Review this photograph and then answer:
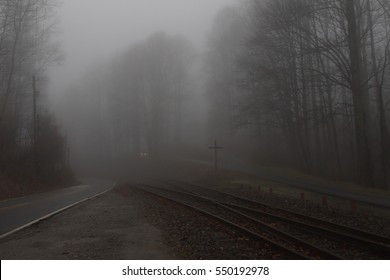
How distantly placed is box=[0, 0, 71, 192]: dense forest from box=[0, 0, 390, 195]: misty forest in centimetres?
11

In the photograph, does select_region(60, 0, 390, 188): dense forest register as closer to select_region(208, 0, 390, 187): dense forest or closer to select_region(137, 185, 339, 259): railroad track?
select_region(208, 0, 390, 187): dense forest

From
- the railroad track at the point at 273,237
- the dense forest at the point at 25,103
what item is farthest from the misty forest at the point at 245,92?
the railroad track at the point at 273,237

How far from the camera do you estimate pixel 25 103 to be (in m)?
39.3

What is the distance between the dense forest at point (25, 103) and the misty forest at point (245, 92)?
11cm

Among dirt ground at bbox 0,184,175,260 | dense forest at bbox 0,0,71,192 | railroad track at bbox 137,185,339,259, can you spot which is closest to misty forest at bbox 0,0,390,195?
dense forest at bbox 0,0,71,192

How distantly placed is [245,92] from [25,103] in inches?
928

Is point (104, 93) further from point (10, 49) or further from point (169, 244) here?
point (169, 244)

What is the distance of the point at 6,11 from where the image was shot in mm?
30422

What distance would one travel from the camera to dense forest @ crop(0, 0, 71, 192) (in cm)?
3131

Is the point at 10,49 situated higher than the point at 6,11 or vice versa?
the point at 6,11

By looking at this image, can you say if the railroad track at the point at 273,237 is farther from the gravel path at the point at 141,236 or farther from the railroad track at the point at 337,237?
the railroad track at the point at 337,237

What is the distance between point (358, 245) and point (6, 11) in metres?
30.4

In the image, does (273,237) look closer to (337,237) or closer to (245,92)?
(337,237)

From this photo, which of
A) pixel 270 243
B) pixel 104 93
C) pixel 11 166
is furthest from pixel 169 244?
pixel 104 93
